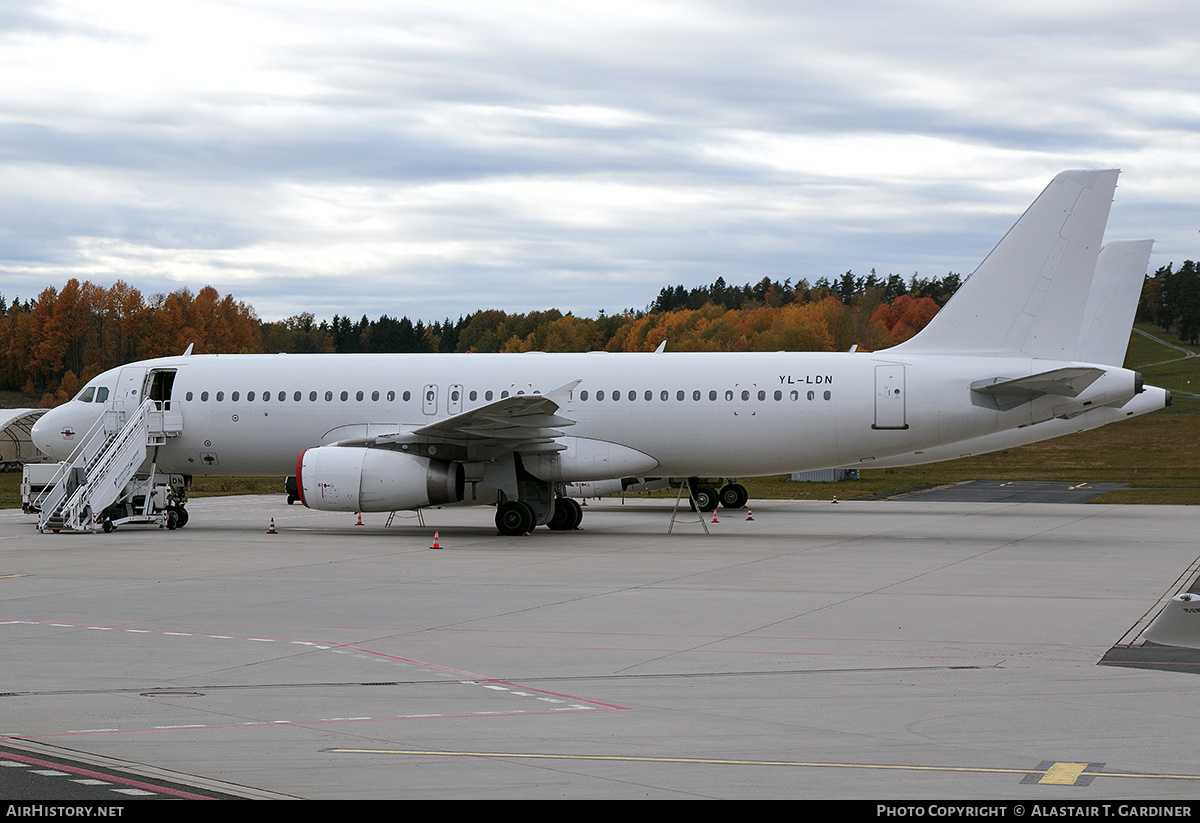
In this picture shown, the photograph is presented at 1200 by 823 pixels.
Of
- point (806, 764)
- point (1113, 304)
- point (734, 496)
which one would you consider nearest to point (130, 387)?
point (734, 496)

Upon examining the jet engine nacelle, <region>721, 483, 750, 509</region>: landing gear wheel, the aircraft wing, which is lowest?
<region>721, 483, 750, 509</region>: landing gear wheel

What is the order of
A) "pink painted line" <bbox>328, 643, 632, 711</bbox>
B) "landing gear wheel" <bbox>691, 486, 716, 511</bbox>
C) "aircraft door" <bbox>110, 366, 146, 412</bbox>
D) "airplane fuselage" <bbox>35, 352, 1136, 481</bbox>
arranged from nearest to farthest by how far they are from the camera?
"pink painted line" <bbox>328, 643, 632, 711</bbox>
"airplane fuselage" <bbox>35, 352, 1136, 481</bbox>
"aircraft door" <bbox>110, 366, 146, 412</bbox>
"landing gear wheel" <bbox>691, 486, 716, 511</bbox>

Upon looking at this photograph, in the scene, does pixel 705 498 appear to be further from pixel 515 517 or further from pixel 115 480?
pixel 115 480

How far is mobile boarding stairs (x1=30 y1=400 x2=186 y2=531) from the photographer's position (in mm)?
25281

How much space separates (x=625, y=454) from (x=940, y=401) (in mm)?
6573

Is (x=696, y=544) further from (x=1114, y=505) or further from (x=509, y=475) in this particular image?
(x=1114, y=505)

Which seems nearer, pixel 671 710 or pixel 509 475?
pixel 671 710

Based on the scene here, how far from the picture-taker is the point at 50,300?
112 metres

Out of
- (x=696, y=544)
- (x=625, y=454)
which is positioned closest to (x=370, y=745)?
(x=696, y=544)

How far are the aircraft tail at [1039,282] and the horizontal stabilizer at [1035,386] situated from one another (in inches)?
41.3

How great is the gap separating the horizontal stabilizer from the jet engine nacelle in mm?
11051

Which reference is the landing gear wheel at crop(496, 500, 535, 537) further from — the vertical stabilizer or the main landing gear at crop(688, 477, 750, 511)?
the vertical stabilizer

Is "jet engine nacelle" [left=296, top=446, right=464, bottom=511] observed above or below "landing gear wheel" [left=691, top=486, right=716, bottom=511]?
above

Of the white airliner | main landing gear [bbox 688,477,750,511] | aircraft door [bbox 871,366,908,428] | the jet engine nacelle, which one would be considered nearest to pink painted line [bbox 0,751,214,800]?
the white airliner
